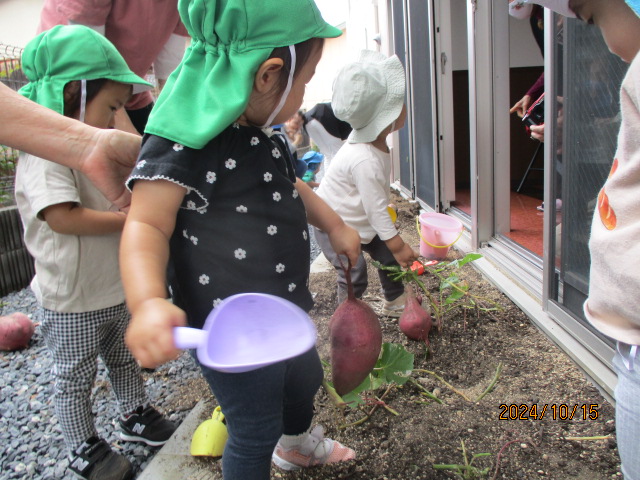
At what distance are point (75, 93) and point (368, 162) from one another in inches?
47.3

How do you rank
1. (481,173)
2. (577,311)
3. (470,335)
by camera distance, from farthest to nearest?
(481,173) → (470,335) → (577,311)

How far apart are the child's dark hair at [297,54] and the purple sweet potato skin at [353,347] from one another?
0.63 m

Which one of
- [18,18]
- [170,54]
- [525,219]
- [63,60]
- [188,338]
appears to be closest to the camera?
[188,338]

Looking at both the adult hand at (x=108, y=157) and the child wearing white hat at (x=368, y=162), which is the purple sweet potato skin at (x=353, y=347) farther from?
the child wearing white hat at (x=368, y=162)

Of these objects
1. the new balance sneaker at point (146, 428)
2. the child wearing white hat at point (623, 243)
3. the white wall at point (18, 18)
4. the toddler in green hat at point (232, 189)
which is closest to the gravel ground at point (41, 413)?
the new balance sneaker at point (146, 428)

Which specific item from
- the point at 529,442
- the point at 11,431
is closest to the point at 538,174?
the point at 529,442

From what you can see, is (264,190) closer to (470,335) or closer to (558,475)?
(558,475)

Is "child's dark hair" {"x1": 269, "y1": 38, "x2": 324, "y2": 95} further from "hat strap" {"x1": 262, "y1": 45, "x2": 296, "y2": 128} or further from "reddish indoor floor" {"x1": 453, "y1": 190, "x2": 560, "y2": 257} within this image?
"reddish indoor floor" {"x1": 453, "y1": 190, "x2": 560, "y2": 257}

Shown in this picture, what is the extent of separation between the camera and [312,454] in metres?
1.30

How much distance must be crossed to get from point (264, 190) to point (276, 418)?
0.49 metres

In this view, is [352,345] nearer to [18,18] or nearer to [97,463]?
[97,463]

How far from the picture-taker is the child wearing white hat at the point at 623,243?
75 centimetres

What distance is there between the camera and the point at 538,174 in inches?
188

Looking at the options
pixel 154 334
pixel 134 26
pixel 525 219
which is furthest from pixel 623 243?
pixel 525 219
